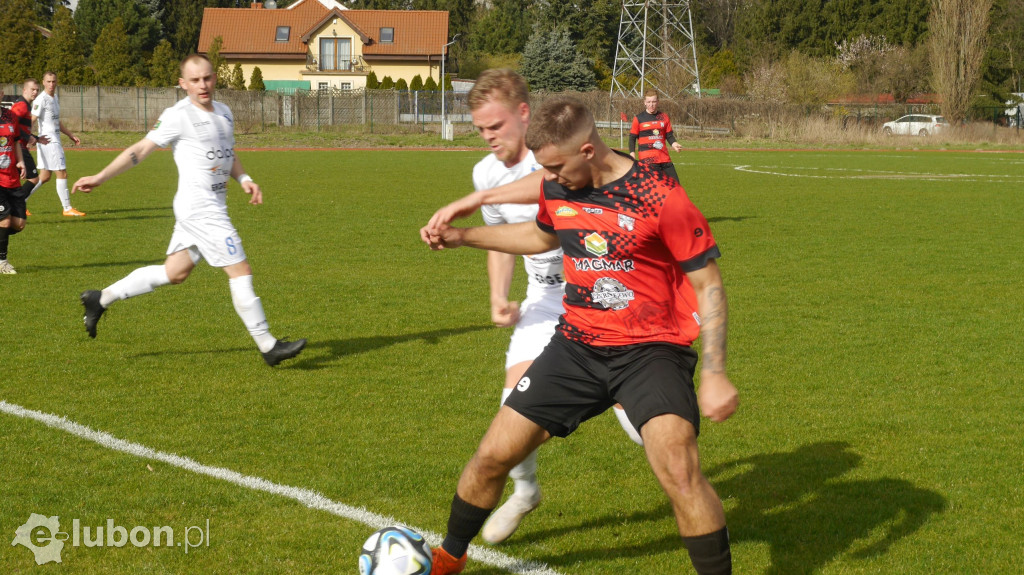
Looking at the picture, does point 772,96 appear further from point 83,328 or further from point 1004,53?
point 83,328

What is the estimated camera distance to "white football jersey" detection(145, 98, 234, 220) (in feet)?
23.8

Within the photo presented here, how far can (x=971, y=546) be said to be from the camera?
170 inches

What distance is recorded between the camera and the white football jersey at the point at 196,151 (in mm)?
7262

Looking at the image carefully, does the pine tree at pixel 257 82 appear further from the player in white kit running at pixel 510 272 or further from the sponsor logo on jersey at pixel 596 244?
the sponsor logo on jersey at pixel 596 244

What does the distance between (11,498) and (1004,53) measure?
2859 inches

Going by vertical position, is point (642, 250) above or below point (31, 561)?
above

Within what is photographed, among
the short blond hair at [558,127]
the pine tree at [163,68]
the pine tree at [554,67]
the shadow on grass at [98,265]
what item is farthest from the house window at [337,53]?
the short blond hair at [558,127]

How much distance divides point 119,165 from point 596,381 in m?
4.85

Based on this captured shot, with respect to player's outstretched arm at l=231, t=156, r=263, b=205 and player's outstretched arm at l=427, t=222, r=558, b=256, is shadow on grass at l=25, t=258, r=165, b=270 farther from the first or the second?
player's outstretched arm at l=427, t=222, r=558, b=256

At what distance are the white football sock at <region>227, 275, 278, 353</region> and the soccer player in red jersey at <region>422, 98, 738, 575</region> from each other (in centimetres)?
370

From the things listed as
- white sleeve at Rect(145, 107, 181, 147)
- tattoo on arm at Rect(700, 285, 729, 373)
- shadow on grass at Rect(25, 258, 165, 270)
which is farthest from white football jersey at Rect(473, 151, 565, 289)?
shadow on grass at Rect(25, 258, 165, 270)

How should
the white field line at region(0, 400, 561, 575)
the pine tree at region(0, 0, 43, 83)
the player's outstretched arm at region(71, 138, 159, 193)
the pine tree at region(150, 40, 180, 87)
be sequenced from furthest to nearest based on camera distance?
the pine tree at region(150, 40, 180, 87) < the pine tree at region(0, 0, 43, 83) < the player's outstretched arm at region(71, 138, 159, 193) < the white field line at region(0, 400, 561, 575)

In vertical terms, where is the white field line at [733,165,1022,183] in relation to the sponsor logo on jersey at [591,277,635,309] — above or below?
below

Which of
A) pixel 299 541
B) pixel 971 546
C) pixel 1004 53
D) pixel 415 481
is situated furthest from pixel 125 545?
pixel 1004 53
